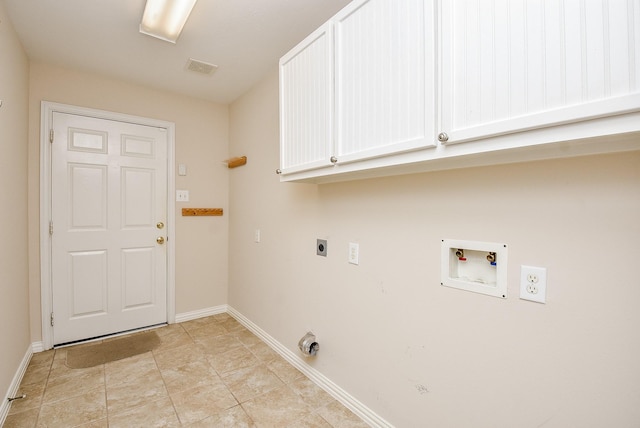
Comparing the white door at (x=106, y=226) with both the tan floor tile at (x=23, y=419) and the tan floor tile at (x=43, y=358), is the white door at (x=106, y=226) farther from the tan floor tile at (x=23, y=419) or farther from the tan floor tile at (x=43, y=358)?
the tan floor tile at (x=23, y=419)

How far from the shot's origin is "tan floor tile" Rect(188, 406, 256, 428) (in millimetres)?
1680

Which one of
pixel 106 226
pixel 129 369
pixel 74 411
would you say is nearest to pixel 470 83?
pixel 74 411

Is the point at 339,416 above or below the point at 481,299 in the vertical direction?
below

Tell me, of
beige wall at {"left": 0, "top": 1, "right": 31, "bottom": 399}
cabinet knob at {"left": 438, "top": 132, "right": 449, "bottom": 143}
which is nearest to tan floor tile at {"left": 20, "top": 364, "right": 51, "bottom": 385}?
beige wall at {"left": 0, "top": 1, "right": 31, "bottom": 399}

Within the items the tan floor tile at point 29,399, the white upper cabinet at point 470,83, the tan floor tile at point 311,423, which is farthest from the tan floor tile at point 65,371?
the white upper cabinet at point 470,83

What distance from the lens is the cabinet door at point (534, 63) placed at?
0.73 meters

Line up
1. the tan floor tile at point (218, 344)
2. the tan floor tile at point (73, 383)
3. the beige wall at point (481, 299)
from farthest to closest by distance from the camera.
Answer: the tan floor tile at point (218, 344) < the tan floor tile at point (73, 383) < the beige wall at point (481, 299)

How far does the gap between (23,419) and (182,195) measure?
2003 mm

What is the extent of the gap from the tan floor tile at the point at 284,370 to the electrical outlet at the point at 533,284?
64.2 inches

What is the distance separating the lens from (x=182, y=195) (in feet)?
10.4

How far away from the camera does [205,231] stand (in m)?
3.34

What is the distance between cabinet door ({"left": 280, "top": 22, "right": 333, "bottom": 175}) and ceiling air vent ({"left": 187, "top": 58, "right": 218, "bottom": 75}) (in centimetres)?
99

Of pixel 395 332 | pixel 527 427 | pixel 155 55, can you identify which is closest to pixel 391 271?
pixel 395 332

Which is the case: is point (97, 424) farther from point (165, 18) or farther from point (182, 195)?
point (165, 18)
